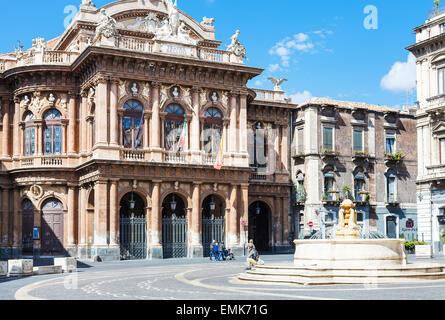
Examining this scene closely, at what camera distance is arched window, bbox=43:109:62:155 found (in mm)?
47719

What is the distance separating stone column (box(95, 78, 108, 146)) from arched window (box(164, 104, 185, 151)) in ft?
13.8

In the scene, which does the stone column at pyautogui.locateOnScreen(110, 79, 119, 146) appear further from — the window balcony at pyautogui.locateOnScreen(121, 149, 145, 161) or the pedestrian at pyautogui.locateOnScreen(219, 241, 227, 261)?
the pedestrian at pyautogui.locateOnScreen(219, 241, 227, 261)

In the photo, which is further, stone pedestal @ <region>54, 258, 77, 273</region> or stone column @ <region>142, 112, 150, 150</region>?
stone column @ <region>142, 112, 150, 150</region>

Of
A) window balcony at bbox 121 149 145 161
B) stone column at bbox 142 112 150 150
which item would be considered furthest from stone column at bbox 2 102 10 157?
stone column at bbox 142 112 150 150

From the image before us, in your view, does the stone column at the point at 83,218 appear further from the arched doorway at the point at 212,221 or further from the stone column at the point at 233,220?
the stone column at the point at 233,220

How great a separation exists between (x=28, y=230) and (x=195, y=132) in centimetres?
1305

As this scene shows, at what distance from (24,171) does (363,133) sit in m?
27.9

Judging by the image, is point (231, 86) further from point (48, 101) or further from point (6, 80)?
point (6, 80)

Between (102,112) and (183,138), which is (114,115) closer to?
(102,112)

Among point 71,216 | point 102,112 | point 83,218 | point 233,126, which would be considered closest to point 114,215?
point 83,218

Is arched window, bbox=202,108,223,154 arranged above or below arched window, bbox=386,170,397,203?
above

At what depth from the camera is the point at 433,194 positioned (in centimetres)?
4784
